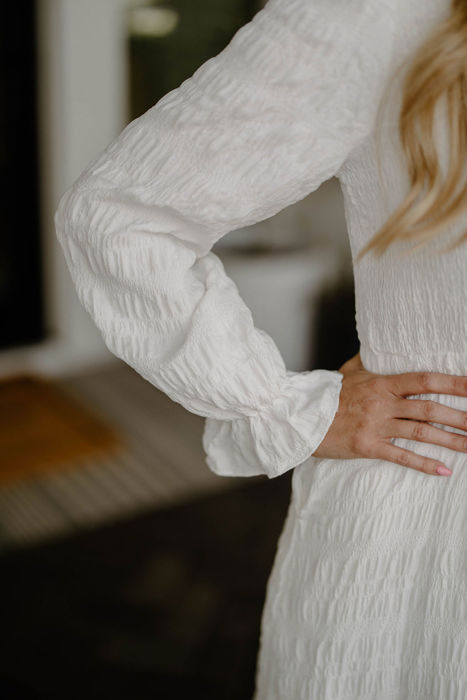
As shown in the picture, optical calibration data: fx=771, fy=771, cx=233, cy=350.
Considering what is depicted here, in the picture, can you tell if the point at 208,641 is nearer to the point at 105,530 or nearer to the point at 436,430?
the point at 105,530

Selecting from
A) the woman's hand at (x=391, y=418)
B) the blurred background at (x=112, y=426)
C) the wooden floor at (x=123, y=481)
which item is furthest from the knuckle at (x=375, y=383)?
the wooden floor at (x=123, y=481)

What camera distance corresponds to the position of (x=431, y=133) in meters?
0.58

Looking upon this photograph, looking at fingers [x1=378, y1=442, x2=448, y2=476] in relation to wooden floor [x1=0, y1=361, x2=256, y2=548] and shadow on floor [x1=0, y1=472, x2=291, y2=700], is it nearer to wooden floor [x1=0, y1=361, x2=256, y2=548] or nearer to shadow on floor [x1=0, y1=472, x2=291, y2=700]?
shadow on floor [x1=0, y1=472, x2=291, y2=700]

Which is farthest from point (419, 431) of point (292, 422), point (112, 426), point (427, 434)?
point (112, 426)

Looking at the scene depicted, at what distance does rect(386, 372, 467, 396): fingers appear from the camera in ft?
2.17

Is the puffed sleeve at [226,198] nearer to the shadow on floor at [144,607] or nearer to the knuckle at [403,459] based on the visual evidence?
the knuckle at [403,459]

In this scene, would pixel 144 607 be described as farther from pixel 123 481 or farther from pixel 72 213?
pixel 72 213

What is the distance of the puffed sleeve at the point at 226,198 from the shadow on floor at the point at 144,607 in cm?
112

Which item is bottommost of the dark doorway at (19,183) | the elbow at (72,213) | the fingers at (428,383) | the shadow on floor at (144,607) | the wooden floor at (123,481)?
the wooden floor at (123,481)

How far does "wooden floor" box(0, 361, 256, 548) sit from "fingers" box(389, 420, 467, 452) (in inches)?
66.8

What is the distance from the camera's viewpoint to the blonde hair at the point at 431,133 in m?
0.55

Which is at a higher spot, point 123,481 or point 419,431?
point 419,431

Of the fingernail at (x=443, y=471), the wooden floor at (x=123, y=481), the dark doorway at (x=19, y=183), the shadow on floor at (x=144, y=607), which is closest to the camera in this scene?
the fingernail at (x=443, y=471)

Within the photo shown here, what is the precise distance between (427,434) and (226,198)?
269 mm
